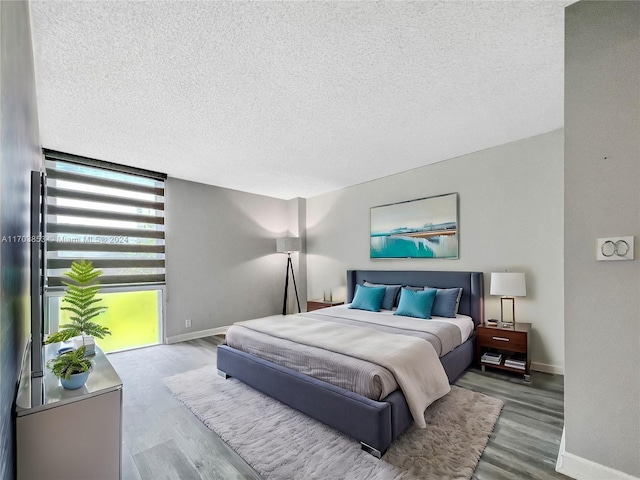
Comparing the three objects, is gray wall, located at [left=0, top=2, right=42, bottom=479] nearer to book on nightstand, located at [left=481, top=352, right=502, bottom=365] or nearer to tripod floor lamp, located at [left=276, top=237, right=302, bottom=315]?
book on nightstand, located at [left=481, top=352, right=502, bottom=365]

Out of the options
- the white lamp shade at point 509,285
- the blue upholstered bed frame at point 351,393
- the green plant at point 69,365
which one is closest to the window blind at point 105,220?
the blue upholstered bed frame at point 351,393

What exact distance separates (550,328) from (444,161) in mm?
2383

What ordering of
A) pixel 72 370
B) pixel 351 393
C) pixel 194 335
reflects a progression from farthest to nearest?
pixel 194 335 < pixel 351 393 < pixel 72 370

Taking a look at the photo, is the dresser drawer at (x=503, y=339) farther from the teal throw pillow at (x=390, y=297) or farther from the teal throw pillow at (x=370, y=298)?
the teal throw pillow at (x=370, y=298)

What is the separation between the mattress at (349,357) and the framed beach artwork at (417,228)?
103cm

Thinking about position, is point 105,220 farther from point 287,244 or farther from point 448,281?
point 448,281

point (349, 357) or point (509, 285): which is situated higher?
point (509, 285)

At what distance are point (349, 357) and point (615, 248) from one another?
1.75 metres

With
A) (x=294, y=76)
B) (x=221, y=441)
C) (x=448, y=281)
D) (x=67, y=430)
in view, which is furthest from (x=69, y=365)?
(x=448, y=281)

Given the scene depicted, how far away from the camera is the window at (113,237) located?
375 centimetres

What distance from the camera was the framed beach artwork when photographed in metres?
4.07

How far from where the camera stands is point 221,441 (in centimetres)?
212

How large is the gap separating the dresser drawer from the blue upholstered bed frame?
6.5 inches

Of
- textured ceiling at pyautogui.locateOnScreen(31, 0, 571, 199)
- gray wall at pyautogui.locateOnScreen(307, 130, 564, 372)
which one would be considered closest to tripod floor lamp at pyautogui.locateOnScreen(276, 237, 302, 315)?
gray wall at pyautogui.locateOnScreen(307, 130, 564, 372)
